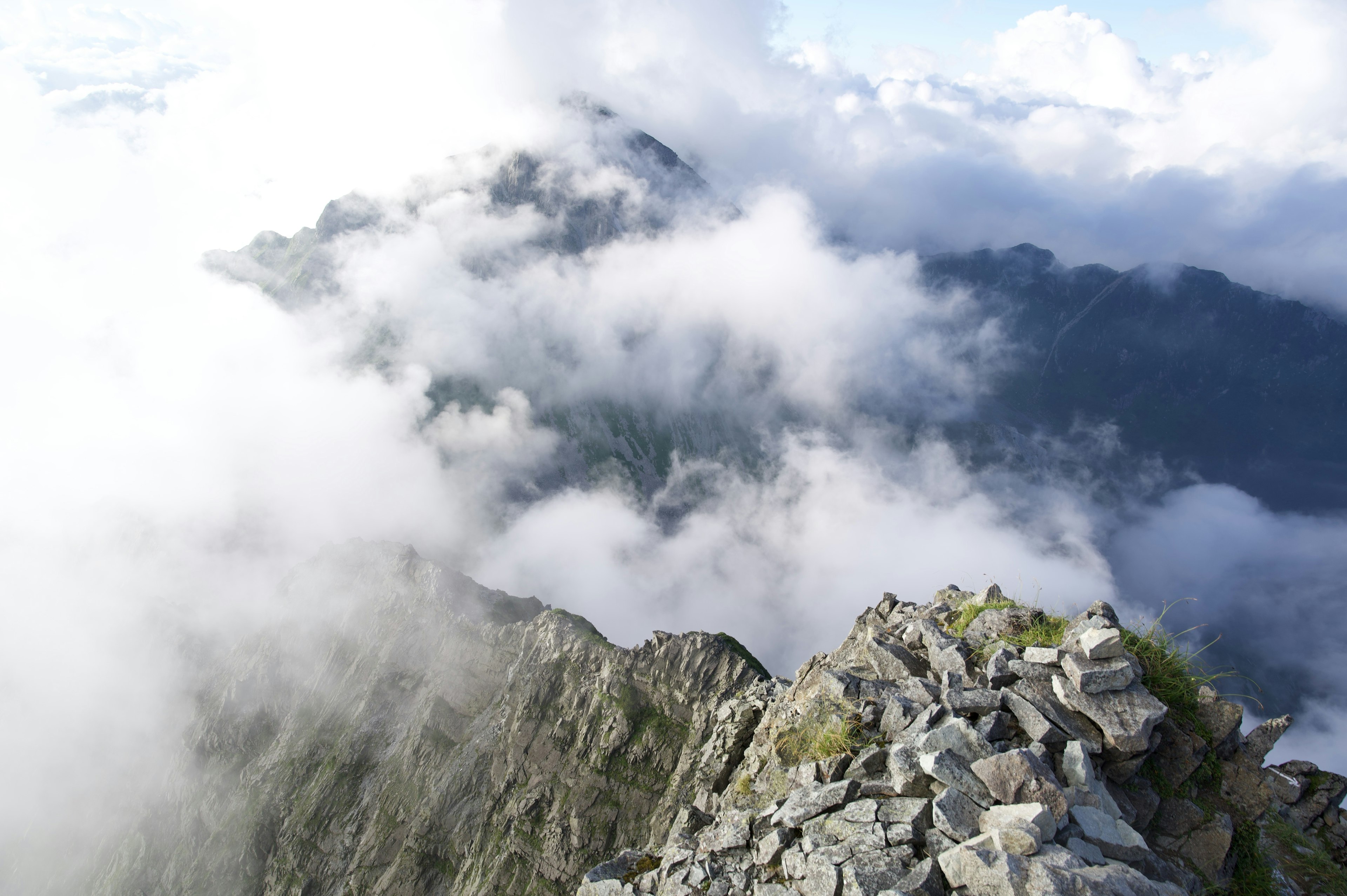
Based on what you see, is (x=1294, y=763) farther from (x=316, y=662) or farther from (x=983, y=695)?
(x=316, y=662)

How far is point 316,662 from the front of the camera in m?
186

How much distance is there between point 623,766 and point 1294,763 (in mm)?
122244

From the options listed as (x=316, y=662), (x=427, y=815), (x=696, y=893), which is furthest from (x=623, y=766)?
(x=696, y=893)

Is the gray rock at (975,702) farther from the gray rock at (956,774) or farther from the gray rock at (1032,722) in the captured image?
the gray rock at (956,774)

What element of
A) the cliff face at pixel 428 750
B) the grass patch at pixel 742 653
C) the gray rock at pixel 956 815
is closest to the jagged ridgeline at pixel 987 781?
the gray rock at pixel 956 815

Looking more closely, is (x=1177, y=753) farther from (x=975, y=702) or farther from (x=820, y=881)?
(x=820, y=881)

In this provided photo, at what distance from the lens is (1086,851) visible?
40.5 ft

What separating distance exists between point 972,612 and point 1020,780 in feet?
31.7

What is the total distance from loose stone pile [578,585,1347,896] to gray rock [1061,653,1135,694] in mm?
65

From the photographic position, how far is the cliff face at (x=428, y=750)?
12662cm

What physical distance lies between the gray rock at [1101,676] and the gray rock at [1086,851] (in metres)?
4.02

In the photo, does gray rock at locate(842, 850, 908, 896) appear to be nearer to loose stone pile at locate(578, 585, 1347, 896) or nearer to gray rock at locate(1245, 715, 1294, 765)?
loose stone pile at locate(578, 585, 1347, 896)

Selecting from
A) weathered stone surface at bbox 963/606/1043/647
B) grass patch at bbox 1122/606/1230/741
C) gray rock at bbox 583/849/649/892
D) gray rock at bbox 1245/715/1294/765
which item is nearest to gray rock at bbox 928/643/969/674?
weathered stone surface at bbox 963/606/1043/647

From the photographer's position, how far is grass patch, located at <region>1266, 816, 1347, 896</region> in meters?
17.5
